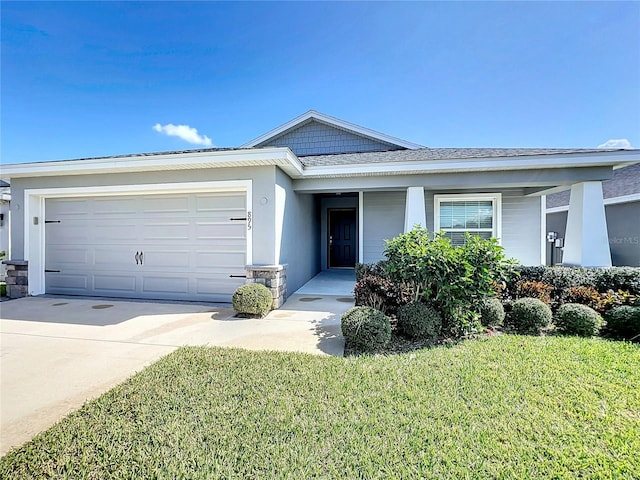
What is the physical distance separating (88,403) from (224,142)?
39.1ft

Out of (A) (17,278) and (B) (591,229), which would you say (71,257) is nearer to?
(A) (17,278)

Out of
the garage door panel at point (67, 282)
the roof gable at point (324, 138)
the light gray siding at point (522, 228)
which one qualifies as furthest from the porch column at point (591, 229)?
the garage door panel at point (67, 282)

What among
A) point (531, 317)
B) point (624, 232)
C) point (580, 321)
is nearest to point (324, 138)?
point (531, 317)

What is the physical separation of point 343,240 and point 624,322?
8.82 meters

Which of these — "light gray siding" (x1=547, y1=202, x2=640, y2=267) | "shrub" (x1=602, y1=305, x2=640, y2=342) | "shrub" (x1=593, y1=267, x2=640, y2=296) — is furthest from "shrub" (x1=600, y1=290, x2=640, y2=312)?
"light gray siding" (x1=547, y1=202, x2=640, y2=267)

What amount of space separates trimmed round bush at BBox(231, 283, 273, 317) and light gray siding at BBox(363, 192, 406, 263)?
467cm

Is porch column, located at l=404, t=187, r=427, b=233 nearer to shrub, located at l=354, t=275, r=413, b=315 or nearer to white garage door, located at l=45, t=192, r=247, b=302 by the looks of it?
shrub, located at l=354, t=275, r=413, b=315

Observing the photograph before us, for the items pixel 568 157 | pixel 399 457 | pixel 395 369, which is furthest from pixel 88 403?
pixel 568 157

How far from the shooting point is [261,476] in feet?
6.06

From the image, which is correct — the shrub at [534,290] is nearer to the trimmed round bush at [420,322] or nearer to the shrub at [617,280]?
the shrub at [617,280]

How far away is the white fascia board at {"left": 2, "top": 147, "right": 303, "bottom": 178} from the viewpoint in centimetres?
592

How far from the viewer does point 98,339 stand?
4.48m

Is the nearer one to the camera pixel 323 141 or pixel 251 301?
pixel 251 301

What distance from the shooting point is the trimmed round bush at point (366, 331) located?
12.9 feet
